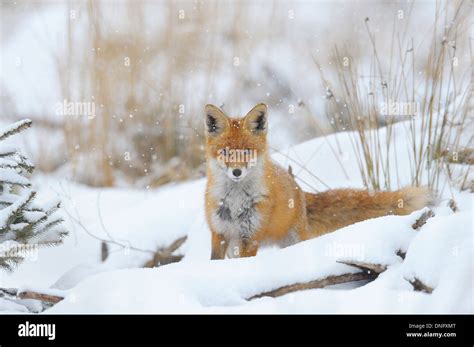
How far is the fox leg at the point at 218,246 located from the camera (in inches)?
143

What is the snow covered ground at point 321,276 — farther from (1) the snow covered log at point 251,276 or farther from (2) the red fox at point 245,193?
(2) the red fox at point 245,193

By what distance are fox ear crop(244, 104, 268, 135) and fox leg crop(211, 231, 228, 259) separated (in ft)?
2.08

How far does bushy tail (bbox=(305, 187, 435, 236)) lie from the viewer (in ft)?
12.7

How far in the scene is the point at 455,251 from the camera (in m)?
2.48

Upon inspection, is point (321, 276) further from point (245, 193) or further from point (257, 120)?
point (257, 120)

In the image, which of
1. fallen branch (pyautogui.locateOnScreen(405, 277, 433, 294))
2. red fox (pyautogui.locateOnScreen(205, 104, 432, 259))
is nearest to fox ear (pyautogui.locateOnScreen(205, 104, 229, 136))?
red fox (pyautogui.locateOnScreen(205, 104, 432, 259))

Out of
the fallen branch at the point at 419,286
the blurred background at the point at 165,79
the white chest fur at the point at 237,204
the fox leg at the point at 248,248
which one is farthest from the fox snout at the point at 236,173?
the blurred background at the point at 165,79

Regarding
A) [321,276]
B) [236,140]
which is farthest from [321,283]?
[236,140]

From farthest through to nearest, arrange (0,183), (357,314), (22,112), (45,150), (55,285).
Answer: (22,112)
(45,150)
(55,285)
(0,183)
(357,314)

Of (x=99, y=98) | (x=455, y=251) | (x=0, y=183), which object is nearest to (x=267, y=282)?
(x=455, y=251)

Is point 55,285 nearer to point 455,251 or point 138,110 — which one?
point 455,251

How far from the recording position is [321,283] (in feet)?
8.98

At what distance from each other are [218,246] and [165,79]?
10.8 ft

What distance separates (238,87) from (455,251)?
14.7ft
